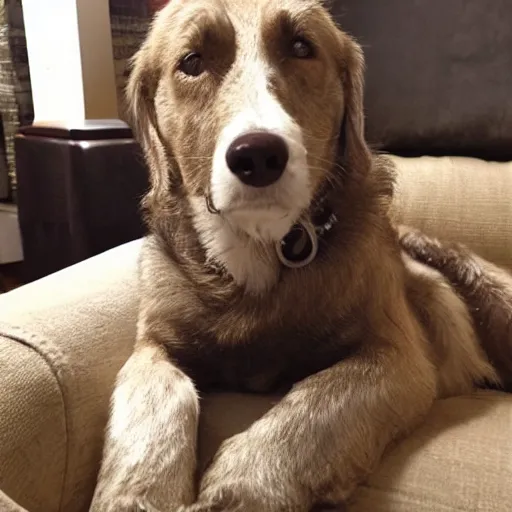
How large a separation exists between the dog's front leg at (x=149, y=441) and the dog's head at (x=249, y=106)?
338 mm

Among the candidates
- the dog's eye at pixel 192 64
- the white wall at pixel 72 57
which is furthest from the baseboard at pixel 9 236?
the dog's eye at pixel 192 64

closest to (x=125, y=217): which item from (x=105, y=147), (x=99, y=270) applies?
(x=105, y=147)

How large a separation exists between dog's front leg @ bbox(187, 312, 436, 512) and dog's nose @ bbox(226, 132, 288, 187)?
0.39m

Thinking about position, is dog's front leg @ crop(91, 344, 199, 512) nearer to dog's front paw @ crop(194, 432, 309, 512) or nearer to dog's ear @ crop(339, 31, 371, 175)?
dog's front paw @ crop(194, 432, 309, 512)

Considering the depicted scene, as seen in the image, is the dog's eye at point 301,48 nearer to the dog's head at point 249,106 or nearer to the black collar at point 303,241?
the dog's head at point 249,106

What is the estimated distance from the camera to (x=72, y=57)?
9.57 feet

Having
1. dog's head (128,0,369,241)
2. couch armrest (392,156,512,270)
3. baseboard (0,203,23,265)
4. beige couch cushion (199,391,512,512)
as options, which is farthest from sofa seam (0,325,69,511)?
baseboard (0,203,23,265)

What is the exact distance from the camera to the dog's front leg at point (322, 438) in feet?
3.58

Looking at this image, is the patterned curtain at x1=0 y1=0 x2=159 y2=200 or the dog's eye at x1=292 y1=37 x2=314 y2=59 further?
the patterned curtain at x1=0 y1=0 x2=159 y2=200

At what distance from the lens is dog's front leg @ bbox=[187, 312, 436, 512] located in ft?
3.58

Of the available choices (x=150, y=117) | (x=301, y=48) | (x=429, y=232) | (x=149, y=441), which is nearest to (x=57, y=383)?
(x=149, y=441)

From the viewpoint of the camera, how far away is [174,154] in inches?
59.4

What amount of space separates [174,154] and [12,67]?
2.10 m

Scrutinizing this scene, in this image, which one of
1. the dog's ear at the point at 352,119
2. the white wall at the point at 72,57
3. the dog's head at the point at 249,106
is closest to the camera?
the dog's head at the point at 249,106
